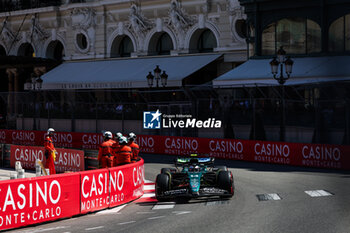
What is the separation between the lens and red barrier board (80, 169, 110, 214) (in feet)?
52.0

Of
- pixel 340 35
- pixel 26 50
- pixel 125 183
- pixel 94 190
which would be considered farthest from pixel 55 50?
pixel 94 190

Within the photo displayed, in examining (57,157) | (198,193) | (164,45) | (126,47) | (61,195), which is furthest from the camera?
(126,47)

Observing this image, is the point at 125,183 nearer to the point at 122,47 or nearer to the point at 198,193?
the point at 198,193

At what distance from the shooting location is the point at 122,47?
52344 mm

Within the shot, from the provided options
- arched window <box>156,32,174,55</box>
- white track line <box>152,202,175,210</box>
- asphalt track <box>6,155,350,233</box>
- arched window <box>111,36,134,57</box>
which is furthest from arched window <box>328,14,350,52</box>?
white track line <box>152,202,175,210</box>

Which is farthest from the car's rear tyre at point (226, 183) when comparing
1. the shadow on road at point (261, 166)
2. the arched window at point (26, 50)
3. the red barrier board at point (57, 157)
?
the arched window at point (26, 50)

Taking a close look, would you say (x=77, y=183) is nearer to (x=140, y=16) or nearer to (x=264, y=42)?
(x=264, y=42)

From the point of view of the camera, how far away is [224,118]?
104 feet

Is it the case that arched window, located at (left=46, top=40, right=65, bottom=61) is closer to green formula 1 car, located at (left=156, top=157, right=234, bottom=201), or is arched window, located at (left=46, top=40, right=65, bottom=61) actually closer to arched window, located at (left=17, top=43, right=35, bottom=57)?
arched window, located at (left=17, top=43, right=35, bottom=57)

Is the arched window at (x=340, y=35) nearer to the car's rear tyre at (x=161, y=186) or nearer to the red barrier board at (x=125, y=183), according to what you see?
the red barrier board at (x=125, y=183)

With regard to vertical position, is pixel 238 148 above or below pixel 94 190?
above

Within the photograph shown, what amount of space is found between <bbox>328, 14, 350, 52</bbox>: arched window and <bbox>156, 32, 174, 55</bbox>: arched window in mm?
14603

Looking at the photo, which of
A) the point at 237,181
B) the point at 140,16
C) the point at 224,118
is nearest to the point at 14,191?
the point at 237,181

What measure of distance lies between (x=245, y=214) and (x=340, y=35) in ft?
78.7
